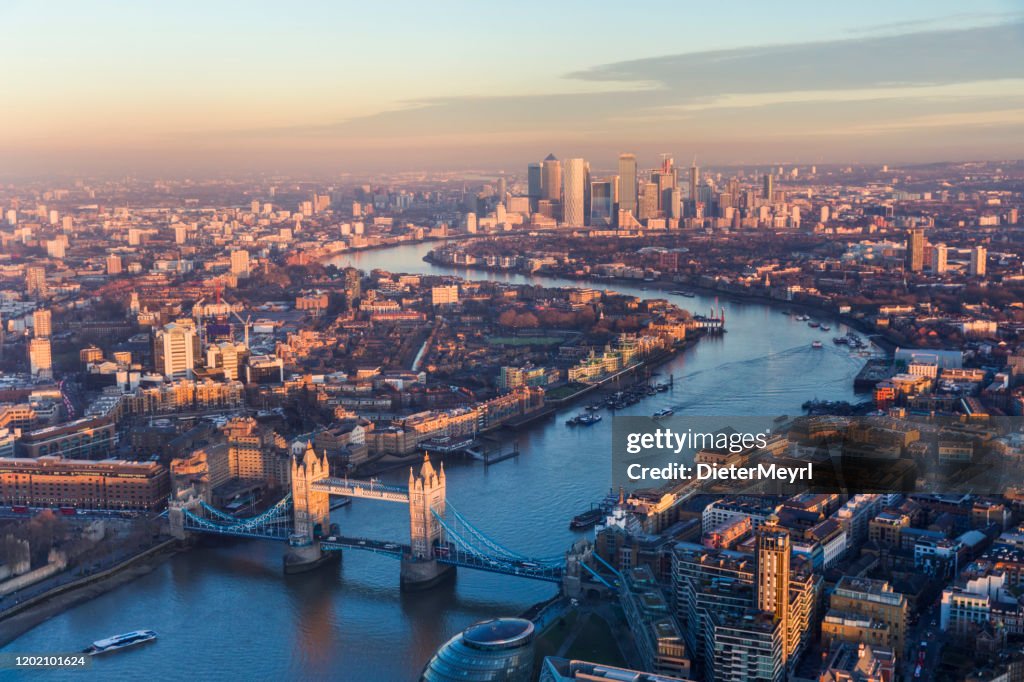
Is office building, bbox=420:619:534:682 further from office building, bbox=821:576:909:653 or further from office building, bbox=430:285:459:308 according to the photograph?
office building, bbox=430:285:459:308

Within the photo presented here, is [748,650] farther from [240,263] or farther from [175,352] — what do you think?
[240,263]

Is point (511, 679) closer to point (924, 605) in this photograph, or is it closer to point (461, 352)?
point (924, 605)

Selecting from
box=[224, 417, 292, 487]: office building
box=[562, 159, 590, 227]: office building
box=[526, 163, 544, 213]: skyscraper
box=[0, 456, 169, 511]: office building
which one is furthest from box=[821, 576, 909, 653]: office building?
box=[526, 163, 544, 213]: skyscraper

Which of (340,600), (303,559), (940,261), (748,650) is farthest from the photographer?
(940,261)

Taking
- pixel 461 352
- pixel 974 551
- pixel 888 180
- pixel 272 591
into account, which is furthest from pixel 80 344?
pixel 888 180

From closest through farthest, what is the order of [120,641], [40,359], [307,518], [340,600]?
[120,641], [340,600], [307,518], [40,359]

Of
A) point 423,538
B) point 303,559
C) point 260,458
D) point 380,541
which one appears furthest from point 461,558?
point 260,458

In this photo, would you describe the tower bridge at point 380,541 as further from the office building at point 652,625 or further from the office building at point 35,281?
the office building at point 35,281

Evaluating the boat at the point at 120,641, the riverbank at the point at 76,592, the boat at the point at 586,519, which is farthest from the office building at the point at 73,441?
the boat at the point at 586,519
